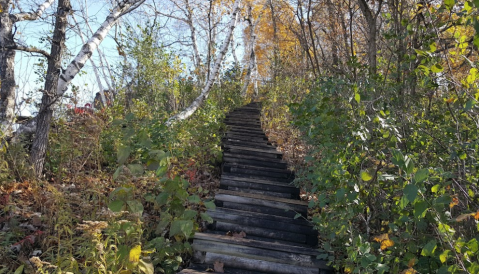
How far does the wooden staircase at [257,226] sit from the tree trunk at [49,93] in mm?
2813

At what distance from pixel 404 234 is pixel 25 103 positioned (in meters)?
5.47

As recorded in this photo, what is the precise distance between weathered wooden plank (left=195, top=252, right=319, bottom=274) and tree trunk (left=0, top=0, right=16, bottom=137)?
3633 mm

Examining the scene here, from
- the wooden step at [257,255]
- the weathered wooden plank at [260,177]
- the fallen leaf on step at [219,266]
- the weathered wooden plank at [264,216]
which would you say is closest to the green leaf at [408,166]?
the wooden step at [257,255]

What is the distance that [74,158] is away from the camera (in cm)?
571

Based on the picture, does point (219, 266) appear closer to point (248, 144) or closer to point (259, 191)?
point (259, 191)

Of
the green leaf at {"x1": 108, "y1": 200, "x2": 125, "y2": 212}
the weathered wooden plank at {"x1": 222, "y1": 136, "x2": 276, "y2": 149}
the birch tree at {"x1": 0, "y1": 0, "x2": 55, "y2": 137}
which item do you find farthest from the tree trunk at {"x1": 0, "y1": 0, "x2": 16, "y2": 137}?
the weathered wooden plank at {"x1": 222, "y1": 136, "x2": 276, "y2": 149}

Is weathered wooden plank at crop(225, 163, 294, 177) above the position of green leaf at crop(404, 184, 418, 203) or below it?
below

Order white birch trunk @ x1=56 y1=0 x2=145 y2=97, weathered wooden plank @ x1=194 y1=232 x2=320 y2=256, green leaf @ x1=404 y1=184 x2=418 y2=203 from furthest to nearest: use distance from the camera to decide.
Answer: white birch trunk @ x1=56 y1=0 x2=145 y2=97, weathered wooden plank @ x1=194 y1=232 x2=320 y2=256, green leaf @ x1=404 y1=184 x2=418 y2=203

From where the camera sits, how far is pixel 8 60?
5.46 meters

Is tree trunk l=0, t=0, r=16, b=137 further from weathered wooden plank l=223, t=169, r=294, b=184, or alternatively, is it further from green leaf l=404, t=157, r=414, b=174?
green leaf l=404, t=157, r=414, b=174

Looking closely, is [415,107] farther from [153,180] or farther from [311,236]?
[153,180]

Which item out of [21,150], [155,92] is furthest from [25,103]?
→ [155,92]

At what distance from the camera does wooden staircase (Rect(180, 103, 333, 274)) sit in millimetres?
4000

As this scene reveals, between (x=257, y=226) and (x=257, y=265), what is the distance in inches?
36.2
